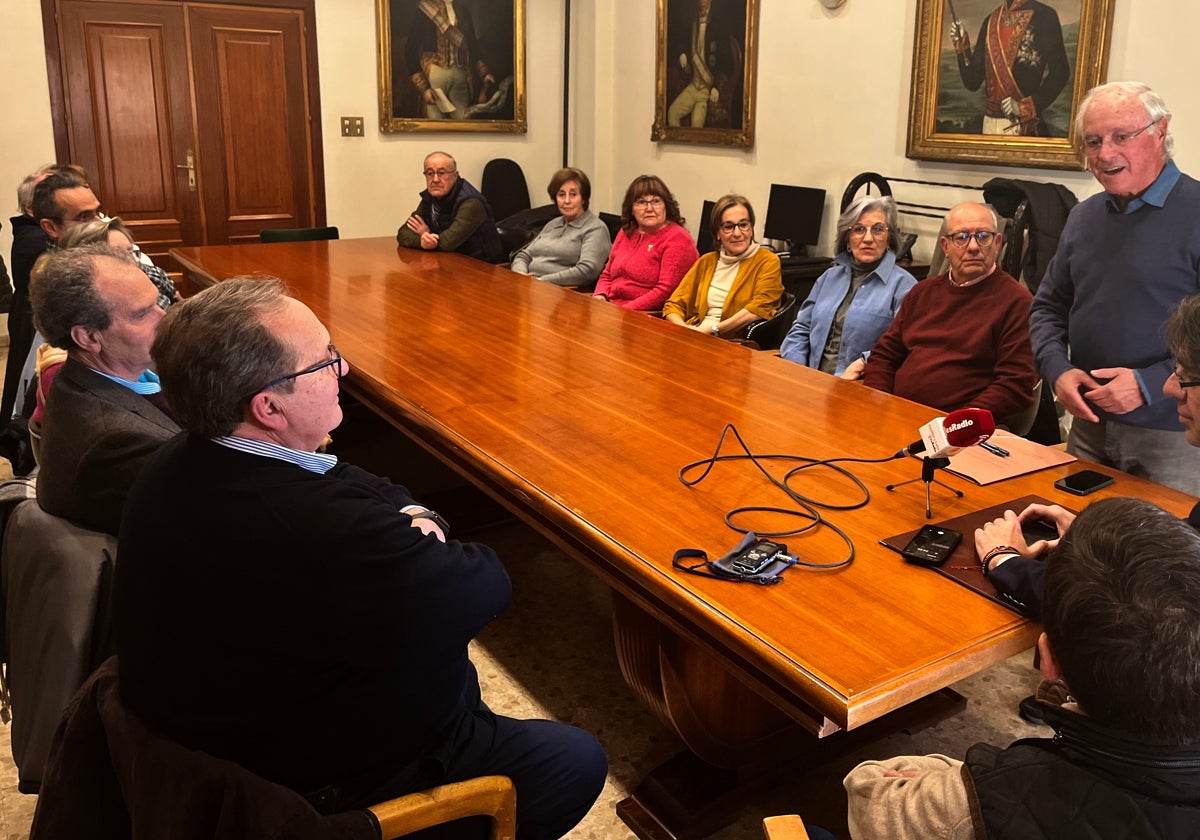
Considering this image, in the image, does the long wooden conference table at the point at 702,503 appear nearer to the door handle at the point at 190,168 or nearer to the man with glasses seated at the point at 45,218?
the man with glasses seated at the point at 45,218

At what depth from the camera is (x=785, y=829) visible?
1.06 meters

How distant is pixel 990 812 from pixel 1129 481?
1228 mm

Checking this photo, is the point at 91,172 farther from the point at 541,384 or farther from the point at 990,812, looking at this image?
the point at 990,812

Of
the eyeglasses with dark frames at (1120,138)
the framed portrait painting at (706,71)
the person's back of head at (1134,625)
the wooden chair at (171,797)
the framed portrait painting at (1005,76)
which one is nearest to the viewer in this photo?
the person's back of head at (1134,625)

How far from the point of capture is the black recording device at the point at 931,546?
167 cm

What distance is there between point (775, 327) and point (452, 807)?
10.2ft

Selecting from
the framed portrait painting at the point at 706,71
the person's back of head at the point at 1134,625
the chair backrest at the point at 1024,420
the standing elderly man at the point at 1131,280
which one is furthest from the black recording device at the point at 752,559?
the framed portrait painting at the point at 706,71

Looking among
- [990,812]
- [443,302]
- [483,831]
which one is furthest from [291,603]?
[443,302]

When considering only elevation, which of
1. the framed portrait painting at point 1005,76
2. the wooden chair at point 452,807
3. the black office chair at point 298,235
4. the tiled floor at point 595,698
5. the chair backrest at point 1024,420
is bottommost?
the tiled floor at point 595,698

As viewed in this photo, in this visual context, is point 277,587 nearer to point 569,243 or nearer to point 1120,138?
point 1120,138

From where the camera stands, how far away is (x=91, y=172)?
655cm

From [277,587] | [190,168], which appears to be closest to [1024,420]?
[277,587]

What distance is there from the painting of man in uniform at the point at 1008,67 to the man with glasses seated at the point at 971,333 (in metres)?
1.97

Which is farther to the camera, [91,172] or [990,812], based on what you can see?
[91,172]
